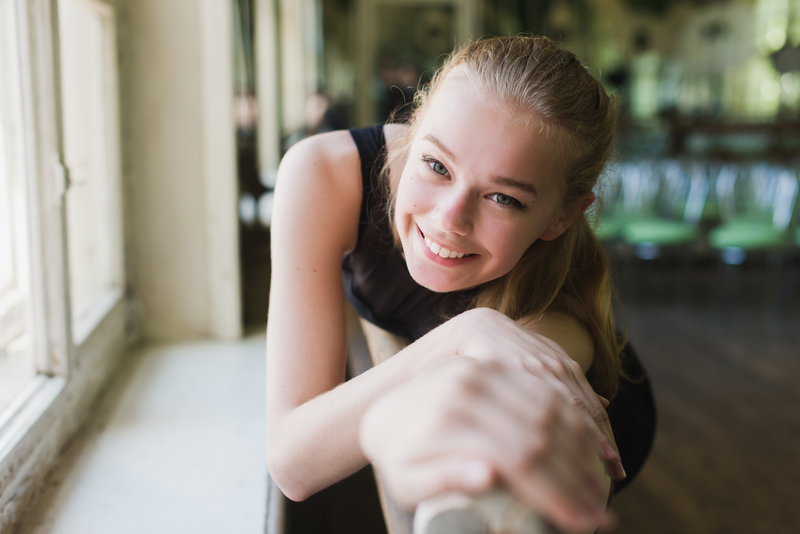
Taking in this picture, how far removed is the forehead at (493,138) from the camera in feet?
2.67

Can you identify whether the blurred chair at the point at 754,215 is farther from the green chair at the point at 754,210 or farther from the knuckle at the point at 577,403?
the knuckle at the point at 577,403

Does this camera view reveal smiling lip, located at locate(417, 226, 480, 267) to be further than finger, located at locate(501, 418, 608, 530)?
Yes

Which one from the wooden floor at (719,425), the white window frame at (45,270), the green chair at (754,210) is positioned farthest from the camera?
the green chair at (754,210)

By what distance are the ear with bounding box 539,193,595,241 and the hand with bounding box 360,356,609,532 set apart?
22.4 inches

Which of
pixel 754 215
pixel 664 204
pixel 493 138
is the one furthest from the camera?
pixel 664 204

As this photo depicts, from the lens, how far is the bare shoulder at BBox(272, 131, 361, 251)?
1033 mm

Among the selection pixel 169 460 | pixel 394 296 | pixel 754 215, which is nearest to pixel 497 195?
pixel 394 296

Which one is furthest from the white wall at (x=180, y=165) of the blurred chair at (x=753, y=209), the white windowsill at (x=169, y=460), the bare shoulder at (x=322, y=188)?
the blurred chair at (x=753, y=209)

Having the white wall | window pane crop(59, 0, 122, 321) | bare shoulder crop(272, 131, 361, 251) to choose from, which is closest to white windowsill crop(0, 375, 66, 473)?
window pane crop(59, 0, 122, 321)

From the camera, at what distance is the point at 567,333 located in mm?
1005

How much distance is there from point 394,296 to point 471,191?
16.8 inches

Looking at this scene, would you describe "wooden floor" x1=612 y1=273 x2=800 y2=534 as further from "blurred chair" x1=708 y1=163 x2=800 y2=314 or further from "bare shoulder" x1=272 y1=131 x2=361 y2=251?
"bare shoulder" x1=272 y1=131 x2=361 y2=251

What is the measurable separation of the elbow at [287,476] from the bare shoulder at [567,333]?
1.30 ft

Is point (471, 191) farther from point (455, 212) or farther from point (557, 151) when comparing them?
point (557, 151)
